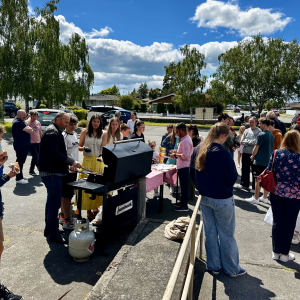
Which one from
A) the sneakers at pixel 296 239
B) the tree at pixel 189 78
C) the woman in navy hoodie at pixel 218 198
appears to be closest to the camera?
the woman in navy hoodie at pixel 218 198

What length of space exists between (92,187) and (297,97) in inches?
1214

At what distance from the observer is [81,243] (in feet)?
12.9

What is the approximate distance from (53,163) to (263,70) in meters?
28.7

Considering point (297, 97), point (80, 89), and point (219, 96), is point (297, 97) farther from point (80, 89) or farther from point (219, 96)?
point (80, 89)

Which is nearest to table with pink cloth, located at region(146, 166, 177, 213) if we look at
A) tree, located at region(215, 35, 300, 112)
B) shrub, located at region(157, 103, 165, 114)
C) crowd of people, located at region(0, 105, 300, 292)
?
crowd of people, located at region(0, 105, 300, 292)

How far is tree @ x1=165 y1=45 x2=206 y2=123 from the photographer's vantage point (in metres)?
33.3

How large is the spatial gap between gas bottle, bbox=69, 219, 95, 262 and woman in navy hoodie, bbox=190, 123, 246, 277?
5.39 ft

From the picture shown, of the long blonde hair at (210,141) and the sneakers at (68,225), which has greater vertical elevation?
the long blonde hair at (210,141)

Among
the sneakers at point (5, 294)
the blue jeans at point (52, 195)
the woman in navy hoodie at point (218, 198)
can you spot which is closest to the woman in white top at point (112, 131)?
the blue jeans at point (52, 195)

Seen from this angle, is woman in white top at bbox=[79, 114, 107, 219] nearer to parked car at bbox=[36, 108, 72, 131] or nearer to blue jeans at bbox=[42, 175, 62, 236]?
blue jeans at bbox=[42, 175, 62, 236]

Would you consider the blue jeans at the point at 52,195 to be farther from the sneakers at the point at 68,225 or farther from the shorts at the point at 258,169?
the shorts at the point at 258,169

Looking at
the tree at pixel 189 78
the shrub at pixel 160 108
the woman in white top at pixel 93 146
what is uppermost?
the tree at pixel 189 78

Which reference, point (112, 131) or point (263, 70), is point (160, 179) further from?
point (263, 70)

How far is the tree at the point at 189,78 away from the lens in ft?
109
